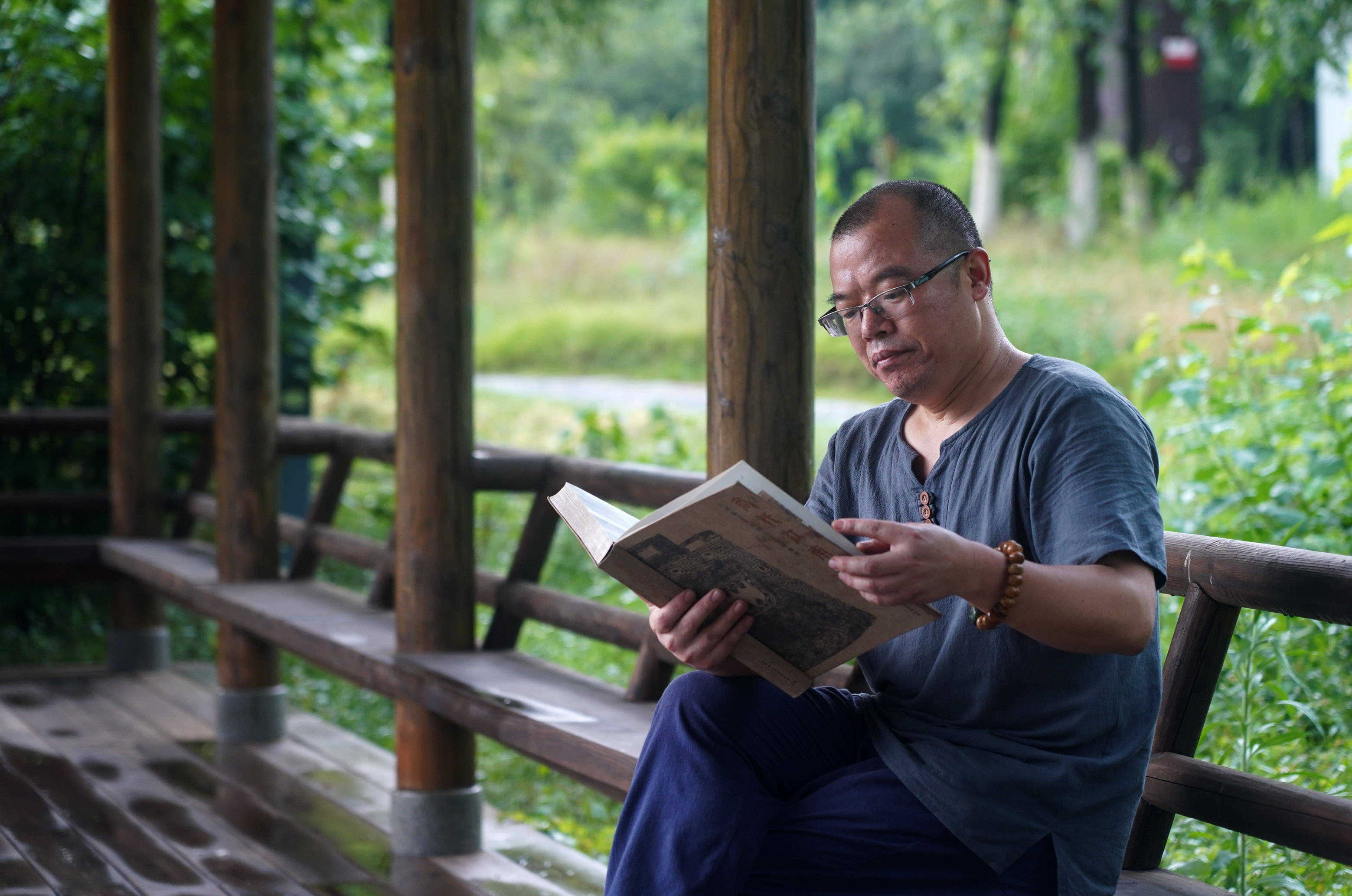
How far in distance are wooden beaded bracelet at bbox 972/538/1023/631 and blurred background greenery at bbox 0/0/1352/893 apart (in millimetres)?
1175

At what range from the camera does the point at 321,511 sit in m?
4.68

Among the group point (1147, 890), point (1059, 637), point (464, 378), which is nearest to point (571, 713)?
point (464, 378)

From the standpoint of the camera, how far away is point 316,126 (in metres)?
6.63

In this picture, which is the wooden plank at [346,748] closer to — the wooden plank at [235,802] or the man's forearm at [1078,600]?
the wooden plank at [235,802]

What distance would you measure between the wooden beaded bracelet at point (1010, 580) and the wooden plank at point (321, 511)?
10.7 feet

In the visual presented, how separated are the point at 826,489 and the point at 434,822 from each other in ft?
5.60

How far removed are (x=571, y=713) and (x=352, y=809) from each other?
1274 millimetres

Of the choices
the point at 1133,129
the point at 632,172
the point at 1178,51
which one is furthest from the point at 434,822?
the point at 632,172

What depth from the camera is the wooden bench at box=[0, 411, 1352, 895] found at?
1.98 meters

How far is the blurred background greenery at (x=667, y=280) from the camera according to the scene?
12.2ft

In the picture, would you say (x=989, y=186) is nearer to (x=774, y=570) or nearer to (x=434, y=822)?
(x=434, y=822)

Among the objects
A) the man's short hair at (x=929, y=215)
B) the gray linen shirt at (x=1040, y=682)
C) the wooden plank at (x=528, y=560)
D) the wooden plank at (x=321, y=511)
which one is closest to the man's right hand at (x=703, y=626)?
the gray linen shirt at (x=1040, y=682)

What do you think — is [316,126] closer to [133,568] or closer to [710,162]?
[133,568]

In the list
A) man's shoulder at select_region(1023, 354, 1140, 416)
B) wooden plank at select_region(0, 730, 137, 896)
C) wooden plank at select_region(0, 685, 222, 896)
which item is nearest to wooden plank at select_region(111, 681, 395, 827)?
wooden plank at select_region(0, 685, 222, 896)
